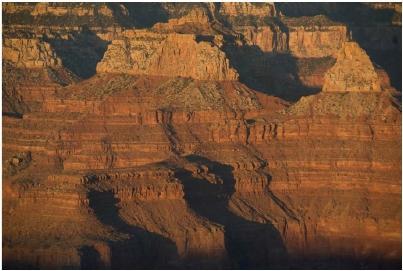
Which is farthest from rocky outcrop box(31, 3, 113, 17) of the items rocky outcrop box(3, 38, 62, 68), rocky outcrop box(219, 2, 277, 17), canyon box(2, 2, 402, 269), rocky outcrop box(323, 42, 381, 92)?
rocky outcrop box(323, 42, 381, 92)

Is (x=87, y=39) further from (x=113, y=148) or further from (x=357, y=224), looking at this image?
(x=357, y=224)

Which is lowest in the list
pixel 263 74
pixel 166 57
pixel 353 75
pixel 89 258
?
pixel 89 258

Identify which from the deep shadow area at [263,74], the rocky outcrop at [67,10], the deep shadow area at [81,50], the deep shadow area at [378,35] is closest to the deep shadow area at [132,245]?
the deep shadow area at [263,74]

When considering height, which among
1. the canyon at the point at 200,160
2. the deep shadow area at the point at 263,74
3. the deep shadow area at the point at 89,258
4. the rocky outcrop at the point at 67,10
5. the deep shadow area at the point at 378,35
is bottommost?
the deep shadow area at the point at 89,258

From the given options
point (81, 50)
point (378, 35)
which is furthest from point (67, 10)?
point (378, 35)

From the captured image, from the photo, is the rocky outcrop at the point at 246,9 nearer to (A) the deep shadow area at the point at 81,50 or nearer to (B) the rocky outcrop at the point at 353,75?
(A) the deep shadow area at the point at 81,50

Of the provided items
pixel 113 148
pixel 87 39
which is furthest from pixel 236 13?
pixel 113 148

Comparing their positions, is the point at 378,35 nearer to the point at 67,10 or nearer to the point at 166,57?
the point at 67,10
